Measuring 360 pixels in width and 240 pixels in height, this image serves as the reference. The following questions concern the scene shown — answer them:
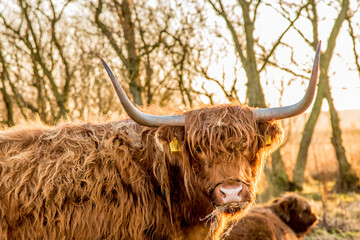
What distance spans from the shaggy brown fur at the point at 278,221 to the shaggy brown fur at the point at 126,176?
4.10 ft

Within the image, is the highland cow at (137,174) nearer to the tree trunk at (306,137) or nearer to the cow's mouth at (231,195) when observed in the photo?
the cow's mouth at (231,195)

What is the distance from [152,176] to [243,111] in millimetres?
982

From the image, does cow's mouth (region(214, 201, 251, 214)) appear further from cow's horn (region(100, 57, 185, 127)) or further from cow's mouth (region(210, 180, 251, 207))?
cow's horn (region(100, 57, 185, 127))

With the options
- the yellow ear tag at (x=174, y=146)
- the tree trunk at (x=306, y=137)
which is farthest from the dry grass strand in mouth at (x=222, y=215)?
the tree trunk at (x=306, y=137)

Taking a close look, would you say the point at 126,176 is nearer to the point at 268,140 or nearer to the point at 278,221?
the point at 268,140

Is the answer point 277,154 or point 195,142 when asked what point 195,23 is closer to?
point 277,154

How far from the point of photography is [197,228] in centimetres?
374

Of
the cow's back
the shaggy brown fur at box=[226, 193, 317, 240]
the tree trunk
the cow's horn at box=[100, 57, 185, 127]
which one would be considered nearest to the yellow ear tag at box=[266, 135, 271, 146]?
the cow's horn at box=[100, 57, 185, 127]

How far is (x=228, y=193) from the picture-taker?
322 centimetres

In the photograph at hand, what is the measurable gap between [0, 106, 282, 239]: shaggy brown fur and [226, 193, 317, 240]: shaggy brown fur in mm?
1251

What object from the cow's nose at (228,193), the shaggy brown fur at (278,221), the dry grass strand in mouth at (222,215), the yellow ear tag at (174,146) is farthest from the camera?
the shaggy brown fur at (278,221)

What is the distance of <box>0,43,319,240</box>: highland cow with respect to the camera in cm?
338

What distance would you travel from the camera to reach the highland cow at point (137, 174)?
338 cm

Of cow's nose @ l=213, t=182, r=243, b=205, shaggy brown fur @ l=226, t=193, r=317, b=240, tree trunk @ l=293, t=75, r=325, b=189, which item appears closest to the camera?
cow's nose @ l=213, t=182, r=243, b=205
